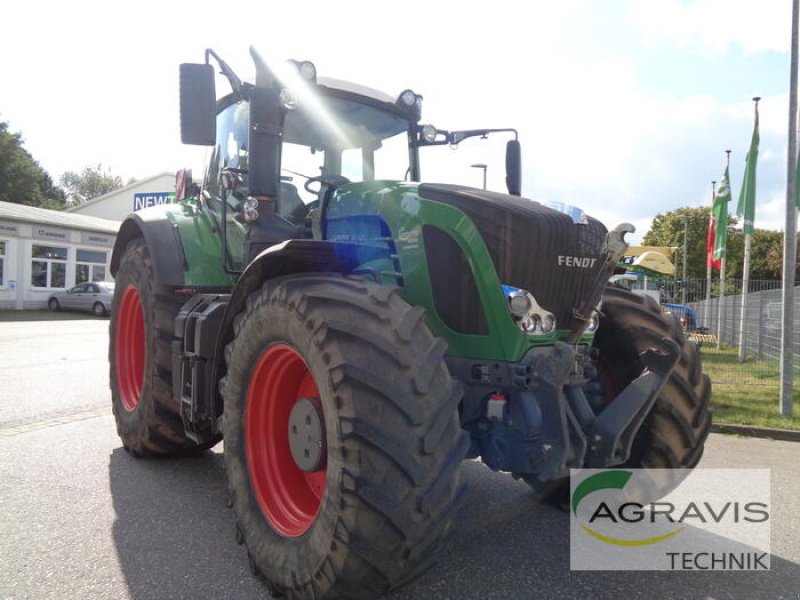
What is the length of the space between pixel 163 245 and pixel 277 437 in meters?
2.00

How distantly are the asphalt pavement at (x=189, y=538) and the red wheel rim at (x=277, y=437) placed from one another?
37 cm

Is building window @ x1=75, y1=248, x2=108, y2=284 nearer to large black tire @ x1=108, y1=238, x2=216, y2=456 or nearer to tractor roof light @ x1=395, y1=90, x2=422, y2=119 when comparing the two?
large black tire @ x1=108, y1=238, x2=216, y2=456

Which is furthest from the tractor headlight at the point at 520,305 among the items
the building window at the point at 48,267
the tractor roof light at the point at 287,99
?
the building window at the point at 48,267

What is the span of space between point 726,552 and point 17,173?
47.4 metres

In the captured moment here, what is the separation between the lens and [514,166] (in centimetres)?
446

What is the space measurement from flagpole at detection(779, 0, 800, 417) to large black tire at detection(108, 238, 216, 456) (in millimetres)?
6738

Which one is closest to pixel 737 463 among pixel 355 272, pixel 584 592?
pixel 584 592

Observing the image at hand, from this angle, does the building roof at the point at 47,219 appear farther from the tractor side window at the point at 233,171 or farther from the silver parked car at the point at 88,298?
the tractor side window at the point at 233,171

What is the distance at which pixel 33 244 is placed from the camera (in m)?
25.8

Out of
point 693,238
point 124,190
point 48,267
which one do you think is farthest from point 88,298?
point 693,238

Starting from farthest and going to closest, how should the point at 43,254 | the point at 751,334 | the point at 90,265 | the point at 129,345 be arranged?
the point at 90,265, the point at 43,254, the point at 751,334, the point at 129,345

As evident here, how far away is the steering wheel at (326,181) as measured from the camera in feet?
12.6

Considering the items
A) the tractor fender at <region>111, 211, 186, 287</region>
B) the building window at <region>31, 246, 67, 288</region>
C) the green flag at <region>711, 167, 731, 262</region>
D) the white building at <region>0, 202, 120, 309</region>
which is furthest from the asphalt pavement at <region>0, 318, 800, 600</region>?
the building window at <region>31, 246, 67, 288</region>

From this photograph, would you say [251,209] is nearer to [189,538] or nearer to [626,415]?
[189,538]
